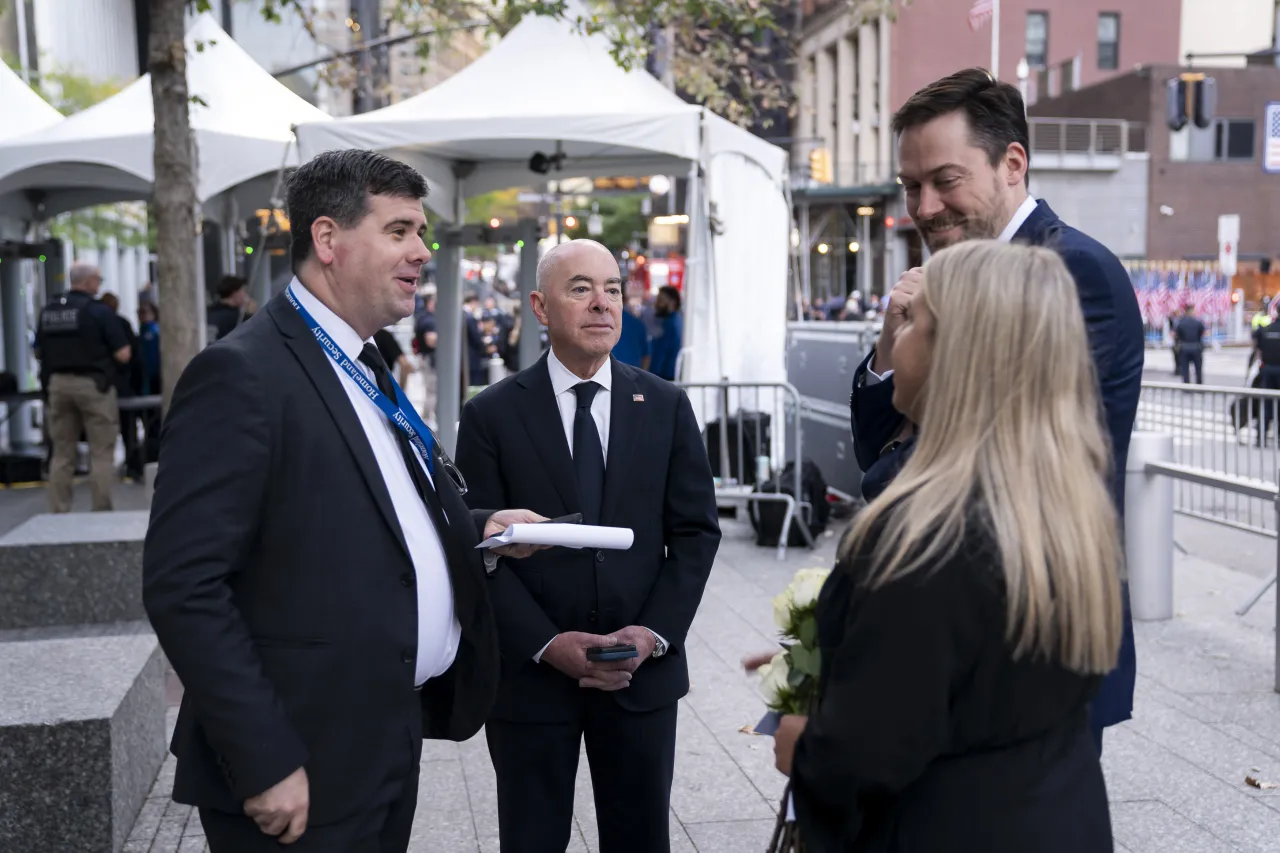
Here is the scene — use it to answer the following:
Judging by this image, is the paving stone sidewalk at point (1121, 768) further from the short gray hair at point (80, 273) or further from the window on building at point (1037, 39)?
the window on building at point (1037, 39)

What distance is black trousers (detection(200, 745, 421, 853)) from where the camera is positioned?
2.42m

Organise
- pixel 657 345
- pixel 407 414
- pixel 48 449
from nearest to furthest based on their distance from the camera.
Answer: pixel 407 414
pixel 657 345
pixel 48 449

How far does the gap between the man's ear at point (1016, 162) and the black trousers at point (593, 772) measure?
161 cm

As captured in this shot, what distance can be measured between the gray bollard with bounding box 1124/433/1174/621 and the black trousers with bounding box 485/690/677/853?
17.4 ft

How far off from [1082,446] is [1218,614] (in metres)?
7.05

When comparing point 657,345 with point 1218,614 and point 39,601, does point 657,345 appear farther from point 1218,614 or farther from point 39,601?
point 39,601

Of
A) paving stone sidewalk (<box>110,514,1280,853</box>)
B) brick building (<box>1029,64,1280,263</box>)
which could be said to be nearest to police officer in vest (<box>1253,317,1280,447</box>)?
paving stone sidewalk (<box>110,514,1280,853</box>)

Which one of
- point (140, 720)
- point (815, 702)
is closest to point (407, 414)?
point (815, 702)

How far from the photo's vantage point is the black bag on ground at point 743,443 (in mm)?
10906

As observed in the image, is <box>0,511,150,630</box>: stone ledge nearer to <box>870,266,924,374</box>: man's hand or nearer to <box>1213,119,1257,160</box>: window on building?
<box>870,266,924,374</box>: man's hand

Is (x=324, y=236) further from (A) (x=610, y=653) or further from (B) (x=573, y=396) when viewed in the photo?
(A) (x=610, y=653)

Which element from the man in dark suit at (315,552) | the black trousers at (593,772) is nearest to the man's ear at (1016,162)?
the man in dark suit at (315,552)

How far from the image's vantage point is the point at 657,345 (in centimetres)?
1455

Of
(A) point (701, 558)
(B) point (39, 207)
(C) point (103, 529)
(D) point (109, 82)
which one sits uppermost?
(D) point (109, 82)
